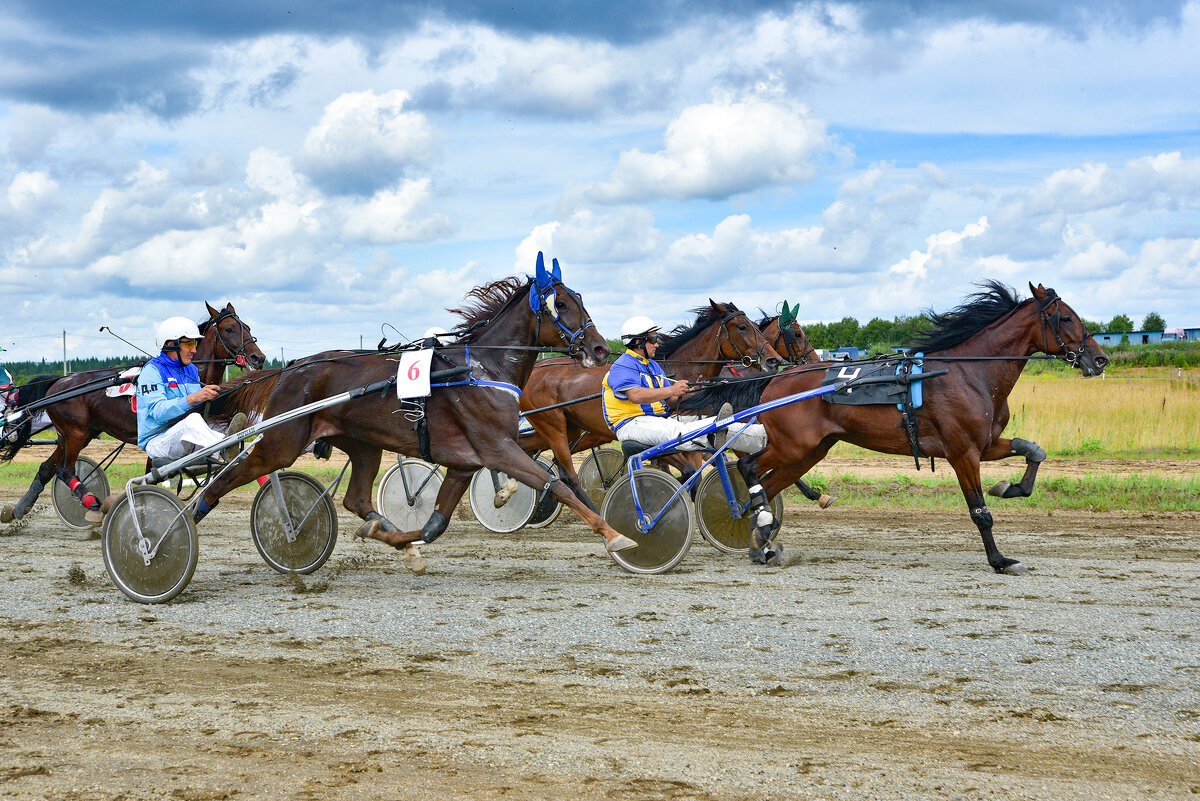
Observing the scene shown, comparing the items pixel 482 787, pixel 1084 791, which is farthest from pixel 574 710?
pixel 1084 791

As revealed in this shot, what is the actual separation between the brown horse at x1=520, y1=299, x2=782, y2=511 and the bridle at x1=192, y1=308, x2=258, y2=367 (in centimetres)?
275

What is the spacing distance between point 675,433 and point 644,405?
1.67 ft

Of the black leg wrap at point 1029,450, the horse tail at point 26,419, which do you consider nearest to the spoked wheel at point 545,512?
the black leg wrap at point 1029,450

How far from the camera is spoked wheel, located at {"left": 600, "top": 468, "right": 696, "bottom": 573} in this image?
7.29 m

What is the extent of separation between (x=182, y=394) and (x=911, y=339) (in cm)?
544

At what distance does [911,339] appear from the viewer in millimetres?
8242

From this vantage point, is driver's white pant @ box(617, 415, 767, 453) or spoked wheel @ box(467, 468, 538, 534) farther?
spoked wheel @ box(467, 468, 538, 534)

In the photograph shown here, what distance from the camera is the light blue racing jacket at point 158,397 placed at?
279 inches

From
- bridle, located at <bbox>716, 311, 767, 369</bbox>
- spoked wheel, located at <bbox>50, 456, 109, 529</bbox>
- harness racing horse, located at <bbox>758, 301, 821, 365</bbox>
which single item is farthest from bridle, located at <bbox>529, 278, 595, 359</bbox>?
spoked wheel, located at <bbox>50, 456, 109, 529</bbox>

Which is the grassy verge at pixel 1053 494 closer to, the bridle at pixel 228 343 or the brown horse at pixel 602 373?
the brown horse at pixel 602 373

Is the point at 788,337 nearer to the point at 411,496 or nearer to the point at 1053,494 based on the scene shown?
the point at 1053,494

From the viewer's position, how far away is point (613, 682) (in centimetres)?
453

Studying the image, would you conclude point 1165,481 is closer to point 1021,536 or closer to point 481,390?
point 1021,536

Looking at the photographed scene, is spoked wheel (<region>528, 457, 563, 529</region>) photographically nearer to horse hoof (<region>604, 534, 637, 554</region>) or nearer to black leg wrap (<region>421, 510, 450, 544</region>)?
black leg wrap (<region>421, 510, 450, 544</region>)
